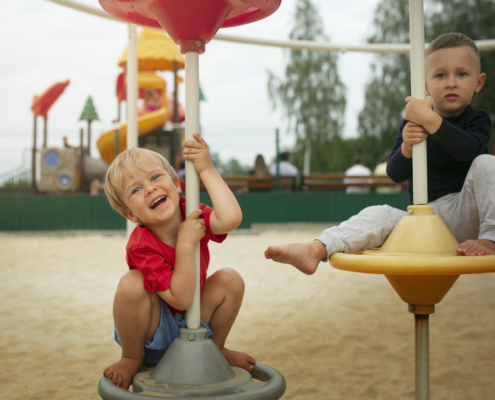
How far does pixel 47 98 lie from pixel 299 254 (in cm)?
1165

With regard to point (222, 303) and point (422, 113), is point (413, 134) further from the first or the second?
point (222, 303)

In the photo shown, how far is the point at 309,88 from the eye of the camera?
62.8 feet

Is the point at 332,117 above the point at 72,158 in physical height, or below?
above

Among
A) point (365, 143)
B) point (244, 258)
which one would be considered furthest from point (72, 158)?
point (365, 143)

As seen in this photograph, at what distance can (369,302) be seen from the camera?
352 cm

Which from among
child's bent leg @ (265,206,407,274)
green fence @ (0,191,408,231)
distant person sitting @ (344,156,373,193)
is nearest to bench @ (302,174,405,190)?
distant person sitting @ (344,156,373,193)

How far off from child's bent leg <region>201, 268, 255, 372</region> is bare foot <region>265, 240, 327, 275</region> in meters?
0.16

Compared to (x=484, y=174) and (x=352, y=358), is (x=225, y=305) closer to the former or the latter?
(x=484, y=174)

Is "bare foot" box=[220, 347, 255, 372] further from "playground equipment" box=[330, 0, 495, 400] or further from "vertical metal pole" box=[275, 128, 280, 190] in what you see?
"vertical metal pole" box=[275, 128, 280, 190]

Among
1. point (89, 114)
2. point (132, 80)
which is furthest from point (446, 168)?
point (89, 114)

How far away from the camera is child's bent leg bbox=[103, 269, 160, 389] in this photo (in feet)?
4.34

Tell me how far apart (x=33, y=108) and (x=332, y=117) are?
1141 centimetres

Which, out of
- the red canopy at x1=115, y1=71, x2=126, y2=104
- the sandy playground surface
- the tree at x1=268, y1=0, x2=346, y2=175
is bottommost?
the sandy playground surface

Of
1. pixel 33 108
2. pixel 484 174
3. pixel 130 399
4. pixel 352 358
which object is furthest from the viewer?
pixel 33 108
